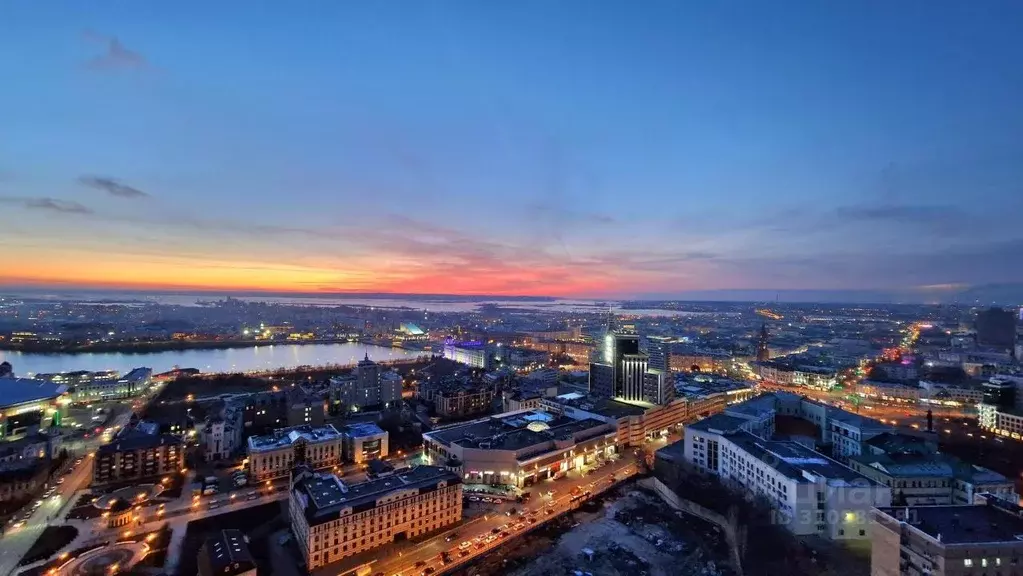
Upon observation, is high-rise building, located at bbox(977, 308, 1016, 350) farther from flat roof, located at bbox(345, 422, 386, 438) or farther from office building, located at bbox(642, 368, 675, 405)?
flat roof, located at bbox(345, 422, 386, 438)

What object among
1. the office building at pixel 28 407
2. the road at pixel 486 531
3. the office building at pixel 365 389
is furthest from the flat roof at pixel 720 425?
the office building at pixel 28 407

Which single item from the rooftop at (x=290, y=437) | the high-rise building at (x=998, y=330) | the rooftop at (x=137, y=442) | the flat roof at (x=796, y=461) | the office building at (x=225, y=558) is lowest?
the office building at (x=225, y=558)

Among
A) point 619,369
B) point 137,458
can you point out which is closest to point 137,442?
point 137,458

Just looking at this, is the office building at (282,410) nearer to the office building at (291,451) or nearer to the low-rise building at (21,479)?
the office building at (291,451)

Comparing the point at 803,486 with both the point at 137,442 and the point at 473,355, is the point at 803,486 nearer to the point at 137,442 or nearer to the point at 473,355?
the point at 137,442

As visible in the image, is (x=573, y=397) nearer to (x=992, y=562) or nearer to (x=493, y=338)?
(x=992, y=562)
